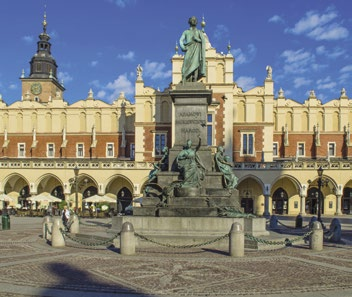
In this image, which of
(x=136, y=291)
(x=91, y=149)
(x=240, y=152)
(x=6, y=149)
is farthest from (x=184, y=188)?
(x=6, y=149)

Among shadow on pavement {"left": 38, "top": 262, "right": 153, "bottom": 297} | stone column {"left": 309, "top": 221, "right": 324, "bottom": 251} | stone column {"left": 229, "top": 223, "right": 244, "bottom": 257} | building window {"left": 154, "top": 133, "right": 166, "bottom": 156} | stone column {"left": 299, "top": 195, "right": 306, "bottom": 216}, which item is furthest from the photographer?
building window {"left": 154, "top": 133, "right": 166, "bottom": 156}

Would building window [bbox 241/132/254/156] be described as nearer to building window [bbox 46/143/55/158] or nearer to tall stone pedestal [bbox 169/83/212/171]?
building window [bbox 46/143/55/158]

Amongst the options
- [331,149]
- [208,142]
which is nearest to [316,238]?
[208,142]

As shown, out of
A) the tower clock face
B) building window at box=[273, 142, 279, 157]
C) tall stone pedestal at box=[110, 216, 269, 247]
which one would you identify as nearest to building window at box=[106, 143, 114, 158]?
building window at box=[273, 142, 279, 157]

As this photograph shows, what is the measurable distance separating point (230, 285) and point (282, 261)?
3458mm

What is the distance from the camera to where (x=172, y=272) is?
33.7 feet

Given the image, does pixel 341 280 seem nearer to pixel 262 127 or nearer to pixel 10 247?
pixel 10 247

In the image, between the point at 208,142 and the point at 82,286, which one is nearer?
the point at 82,286

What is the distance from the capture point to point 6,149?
52.4 metres

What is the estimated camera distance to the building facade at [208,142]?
43938 mm

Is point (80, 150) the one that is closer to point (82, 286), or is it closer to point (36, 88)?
point (36, 88)

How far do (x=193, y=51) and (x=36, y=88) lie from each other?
6423cm

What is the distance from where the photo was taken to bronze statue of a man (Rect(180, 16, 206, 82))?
1867cm

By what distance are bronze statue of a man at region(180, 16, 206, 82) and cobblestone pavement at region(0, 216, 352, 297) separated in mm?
7971
